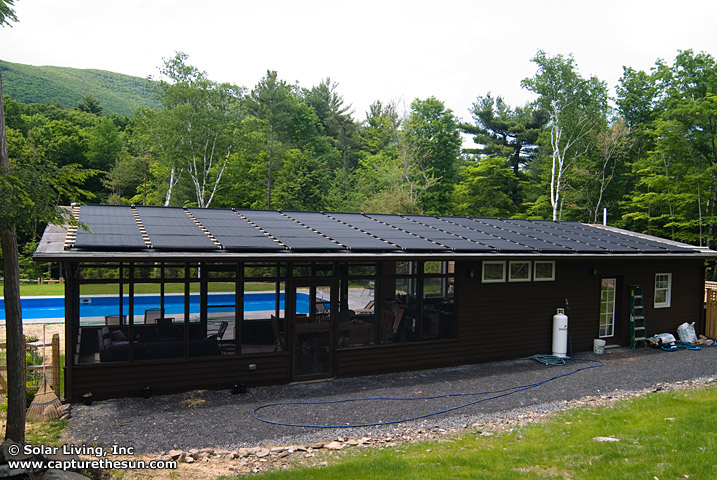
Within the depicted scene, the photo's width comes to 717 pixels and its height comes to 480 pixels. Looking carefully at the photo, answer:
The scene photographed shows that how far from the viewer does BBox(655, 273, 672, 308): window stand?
508 inches

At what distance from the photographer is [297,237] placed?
888 centimetres

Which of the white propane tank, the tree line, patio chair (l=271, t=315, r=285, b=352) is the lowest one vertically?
the white propane tank

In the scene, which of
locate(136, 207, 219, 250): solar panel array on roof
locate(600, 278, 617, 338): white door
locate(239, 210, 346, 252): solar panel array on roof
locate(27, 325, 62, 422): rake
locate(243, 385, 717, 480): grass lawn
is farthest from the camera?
locate(600, 278, 617, 338): white door

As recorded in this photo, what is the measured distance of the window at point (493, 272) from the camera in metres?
10.2

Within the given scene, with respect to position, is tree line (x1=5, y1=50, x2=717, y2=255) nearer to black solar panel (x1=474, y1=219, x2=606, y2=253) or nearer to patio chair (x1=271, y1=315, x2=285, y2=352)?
black solar panel (x1=474, y1=219, x2=606, y2=253)

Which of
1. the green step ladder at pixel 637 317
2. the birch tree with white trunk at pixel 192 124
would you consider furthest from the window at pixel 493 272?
the birch tree with white trunk at pixel 192 124

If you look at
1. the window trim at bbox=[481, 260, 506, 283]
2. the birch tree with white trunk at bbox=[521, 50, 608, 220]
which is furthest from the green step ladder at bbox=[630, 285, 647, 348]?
the birch tree with white trunk at bbox=[521, 50, 608, 220]

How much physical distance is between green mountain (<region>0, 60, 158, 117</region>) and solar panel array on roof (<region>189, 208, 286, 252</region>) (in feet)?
168

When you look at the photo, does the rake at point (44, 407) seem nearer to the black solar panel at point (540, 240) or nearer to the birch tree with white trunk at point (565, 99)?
the black solar panel at point (540, 240)

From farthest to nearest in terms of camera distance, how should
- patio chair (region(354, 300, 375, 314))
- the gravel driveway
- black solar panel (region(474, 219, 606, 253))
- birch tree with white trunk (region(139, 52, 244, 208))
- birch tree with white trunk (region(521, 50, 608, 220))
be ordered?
birch tree with white trunk (region(521, 50, 608, 220)) < birch tree with white trunk (region(139, 52, 244, 208)) < black solar panel (region(474, 219, 606, 253)) < patio chair (region(354, 300, 375, 314)) < the gravel driveway

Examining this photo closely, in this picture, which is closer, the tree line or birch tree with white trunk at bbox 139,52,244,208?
the tree line

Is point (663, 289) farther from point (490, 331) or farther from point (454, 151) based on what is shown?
point (454, 151)

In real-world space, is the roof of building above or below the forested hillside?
below

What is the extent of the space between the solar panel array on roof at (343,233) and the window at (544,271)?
3.76 metres
